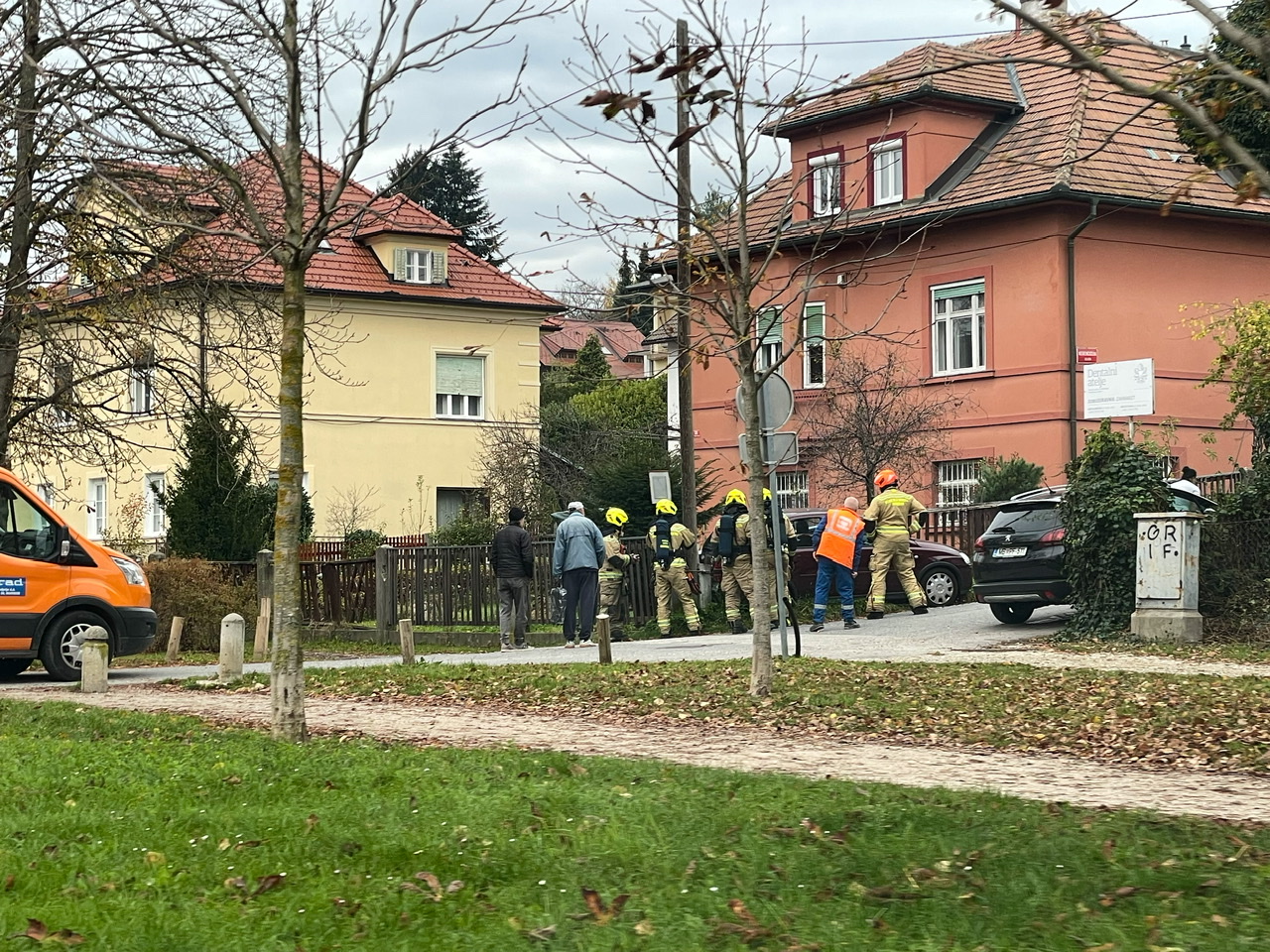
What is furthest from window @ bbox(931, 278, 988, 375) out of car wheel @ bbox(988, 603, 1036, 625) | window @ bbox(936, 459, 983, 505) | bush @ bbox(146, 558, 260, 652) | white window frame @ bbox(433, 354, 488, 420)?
bush @ bbox(146, 558, 260, 652)

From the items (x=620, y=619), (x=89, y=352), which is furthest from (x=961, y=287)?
(x=89, y=352)

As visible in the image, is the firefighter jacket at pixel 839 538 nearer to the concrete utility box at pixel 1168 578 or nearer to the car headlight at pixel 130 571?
the concrete utility box at pixel 1168 578

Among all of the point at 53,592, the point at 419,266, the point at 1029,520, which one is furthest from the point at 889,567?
the point at 419,266

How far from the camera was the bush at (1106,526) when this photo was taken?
20.3 m

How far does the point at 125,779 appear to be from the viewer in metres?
9.10

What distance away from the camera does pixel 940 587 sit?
2673 cm

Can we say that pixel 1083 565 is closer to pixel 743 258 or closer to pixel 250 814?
pixel 743 258

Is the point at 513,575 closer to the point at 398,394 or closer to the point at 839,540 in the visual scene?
the point at 839,540

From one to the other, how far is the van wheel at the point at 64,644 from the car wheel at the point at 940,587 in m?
13.0

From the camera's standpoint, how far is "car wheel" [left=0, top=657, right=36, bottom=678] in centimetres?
1933

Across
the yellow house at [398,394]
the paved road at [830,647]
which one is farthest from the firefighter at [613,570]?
the yellow house at [398,394]

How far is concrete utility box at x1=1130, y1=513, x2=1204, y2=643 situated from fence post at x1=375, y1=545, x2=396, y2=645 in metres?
12.0

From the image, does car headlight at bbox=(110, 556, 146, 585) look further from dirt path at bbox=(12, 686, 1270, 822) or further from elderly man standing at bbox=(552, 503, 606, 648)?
elderly man standing at bbox=(552, 503, 606, 648)

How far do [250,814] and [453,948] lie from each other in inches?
101
